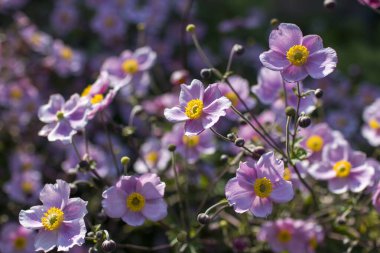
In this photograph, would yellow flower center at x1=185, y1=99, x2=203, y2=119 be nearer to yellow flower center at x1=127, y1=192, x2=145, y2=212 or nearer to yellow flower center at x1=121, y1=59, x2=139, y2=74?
yellow flower center at x1=127, y1=192, x2=145, y2=212

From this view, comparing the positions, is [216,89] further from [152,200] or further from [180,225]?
[180,225]

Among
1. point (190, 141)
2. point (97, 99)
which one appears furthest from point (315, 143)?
point (97, 99)

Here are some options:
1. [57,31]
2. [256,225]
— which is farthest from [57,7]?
[256,225]

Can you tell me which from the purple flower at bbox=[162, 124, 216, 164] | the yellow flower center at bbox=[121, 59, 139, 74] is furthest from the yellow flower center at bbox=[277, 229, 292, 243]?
the yellow flower center at bbox=[121, 59, 139, 74]

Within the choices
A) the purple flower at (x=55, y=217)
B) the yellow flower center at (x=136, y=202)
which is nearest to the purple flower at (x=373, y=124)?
the yellow flower center at (x=136, y=202)

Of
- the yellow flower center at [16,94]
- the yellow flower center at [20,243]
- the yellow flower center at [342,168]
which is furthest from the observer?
the yellow flower center at [16,94]

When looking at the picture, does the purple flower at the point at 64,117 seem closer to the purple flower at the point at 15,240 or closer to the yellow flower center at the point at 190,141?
the yellow flower center at the point at 190,141

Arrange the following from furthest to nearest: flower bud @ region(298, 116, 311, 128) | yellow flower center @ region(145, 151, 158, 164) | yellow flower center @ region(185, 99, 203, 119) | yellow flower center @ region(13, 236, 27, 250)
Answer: yellow flower center @ region(145, 151, 158, 164), yellow flower center @ region(13, 236, 27, 250), yellow flower center @ region(185, 99, 203, 119), flower bud @ region(298, 116, 311, 128)
